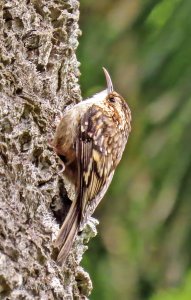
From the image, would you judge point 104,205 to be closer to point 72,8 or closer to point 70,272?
point 72,8

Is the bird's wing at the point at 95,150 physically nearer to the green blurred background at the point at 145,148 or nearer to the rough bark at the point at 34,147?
the rough bark at the point at 34,147

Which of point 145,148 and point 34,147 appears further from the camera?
point 145,148

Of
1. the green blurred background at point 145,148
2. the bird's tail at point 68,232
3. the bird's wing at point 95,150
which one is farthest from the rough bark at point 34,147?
the green blurred background at point 145,148

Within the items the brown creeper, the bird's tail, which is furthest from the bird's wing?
the bird's tail

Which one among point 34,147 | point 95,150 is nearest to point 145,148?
point 95,150

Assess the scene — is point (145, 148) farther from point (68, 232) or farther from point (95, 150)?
point (68, 232)

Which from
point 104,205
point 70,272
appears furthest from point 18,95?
point 104,205
